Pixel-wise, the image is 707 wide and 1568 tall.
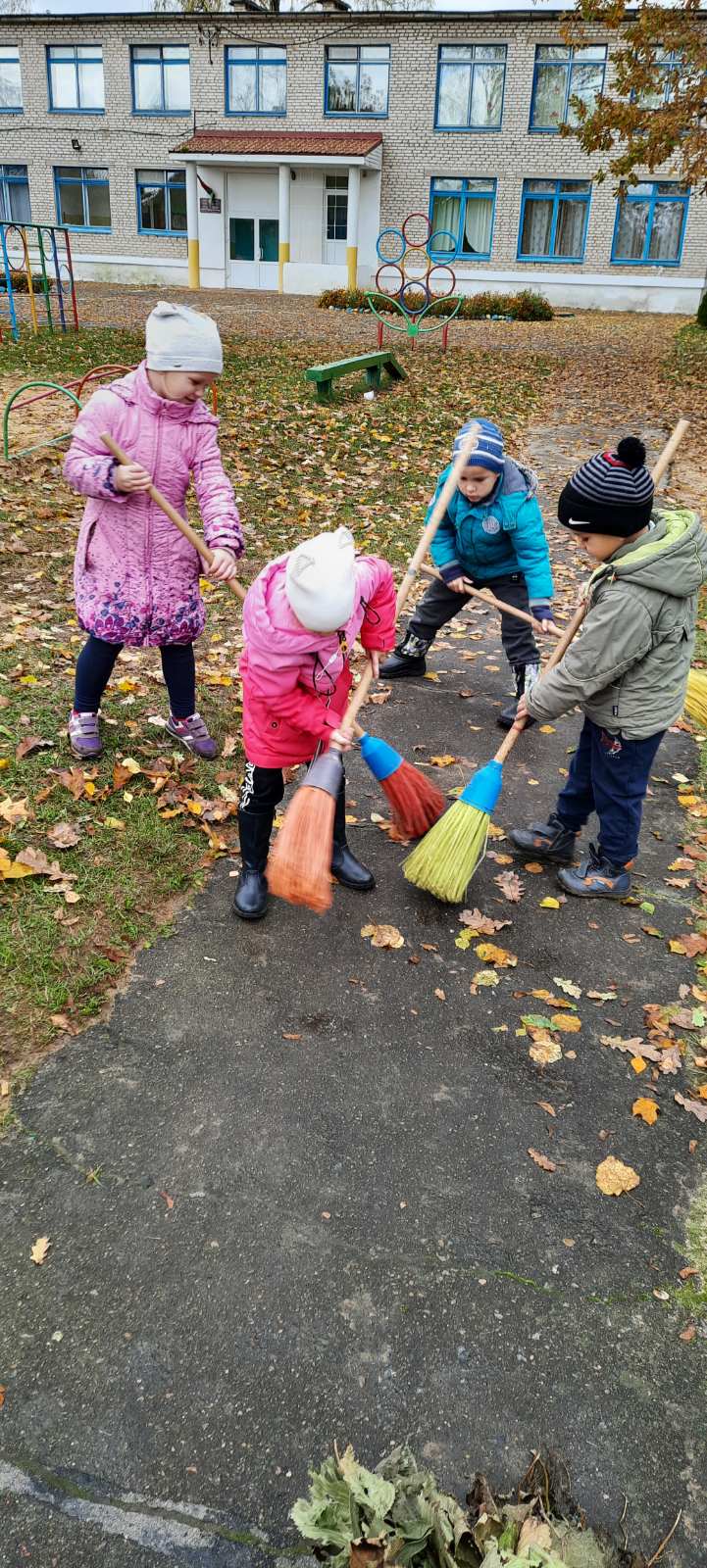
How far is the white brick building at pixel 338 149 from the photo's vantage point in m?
29.8

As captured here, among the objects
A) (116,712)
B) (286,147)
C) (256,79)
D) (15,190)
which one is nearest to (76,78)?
(15,190)

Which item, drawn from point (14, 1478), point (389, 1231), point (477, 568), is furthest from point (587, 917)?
point (14, 1478)

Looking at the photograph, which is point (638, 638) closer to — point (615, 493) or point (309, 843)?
point (615, 493)

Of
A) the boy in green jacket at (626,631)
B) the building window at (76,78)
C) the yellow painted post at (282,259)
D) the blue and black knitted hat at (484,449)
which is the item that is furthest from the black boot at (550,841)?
the building window at (76,78)

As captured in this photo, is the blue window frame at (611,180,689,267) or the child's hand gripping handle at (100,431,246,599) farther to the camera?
the blue window frame at (611,180,689,267)

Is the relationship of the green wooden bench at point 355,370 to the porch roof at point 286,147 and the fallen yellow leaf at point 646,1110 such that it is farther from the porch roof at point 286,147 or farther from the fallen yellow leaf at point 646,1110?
the porch roof at point 286,147

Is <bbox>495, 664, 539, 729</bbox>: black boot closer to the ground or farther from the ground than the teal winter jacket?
closer to the ground

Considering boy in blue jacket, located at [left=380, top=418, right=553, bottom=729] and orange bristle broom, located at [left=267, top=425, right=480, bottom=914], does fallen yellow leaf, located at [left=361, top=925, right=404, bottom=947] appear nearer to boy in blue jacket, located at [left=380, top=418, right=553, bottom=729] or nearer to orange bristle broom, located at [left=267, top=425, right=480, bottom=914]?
orange bristle broom, located at [left=267, top=425, right=480, bottom=914]

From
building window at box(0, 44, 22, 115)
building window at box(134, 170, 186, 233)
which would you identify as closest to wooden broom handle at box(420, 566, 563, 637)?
building window at box(134, 170, 186, 233)

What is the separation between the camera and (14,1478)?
6.57 feet

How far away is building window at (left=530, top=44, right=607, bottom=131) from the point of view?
29156 millimetres

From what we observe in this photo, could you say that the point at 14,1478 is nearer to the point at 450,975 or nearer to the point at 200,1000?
the point at 200,1000

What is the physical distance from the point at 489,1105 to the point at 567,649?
162 cm

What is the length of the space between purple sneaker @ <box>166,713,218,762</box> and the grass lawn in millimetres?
80
